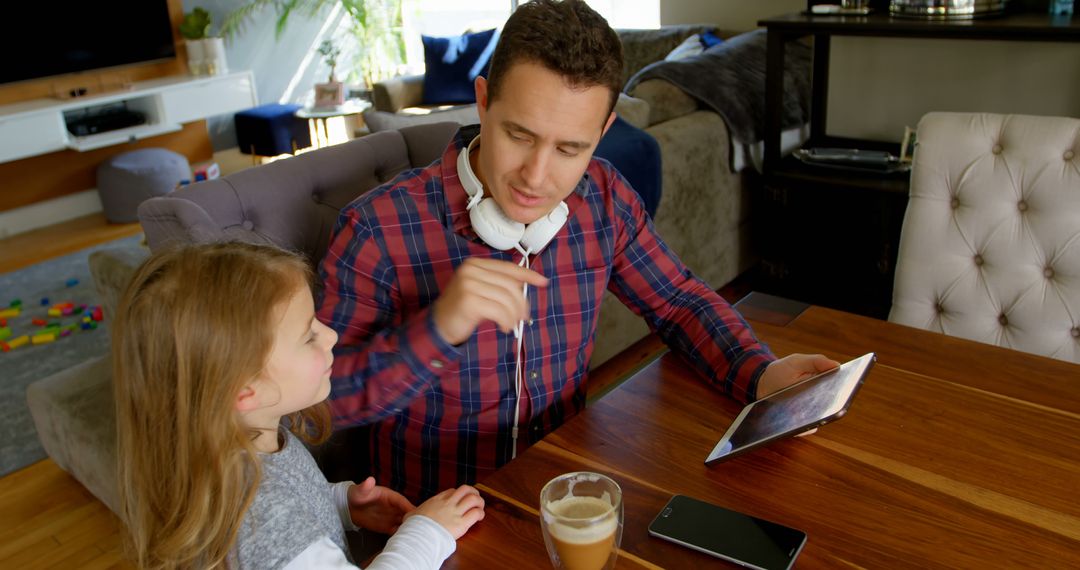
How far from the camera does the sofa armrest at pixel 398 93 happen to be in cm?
507

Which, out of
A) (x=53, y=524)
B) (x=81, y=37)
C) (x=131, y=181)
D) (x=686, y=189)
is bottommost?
(x=53, y=524)

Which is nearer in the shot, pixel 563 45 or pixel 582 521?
pixel 582 521

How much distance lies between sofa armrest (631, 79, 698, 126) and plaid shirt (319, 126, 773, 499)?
1.70 m

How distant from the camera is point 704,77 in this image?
10.5 feet

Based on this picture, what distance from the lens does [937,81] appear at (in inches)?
117

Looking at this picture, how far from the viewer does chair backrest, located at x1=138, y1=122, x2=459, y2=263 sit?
168 centimetres

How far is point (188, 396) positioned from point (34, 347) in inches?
108

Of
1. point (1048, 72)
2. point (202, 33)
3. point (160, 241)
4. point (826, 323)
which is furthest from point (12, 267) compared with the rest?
point (1048, 72)

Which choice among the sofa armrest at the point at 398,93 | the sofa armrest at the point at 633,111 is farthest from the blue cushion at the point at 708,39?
the sofa armrest at the point at 398,93

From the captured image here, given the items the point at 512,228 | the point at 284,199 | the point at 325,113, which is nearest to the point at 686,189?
the point at 284,199

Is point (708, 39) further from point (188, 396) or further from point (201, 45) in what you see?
point (188, 396)

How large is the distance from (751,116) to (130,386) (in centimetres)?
269

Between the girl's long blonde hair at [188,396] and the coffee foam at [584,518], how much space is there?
324 mm

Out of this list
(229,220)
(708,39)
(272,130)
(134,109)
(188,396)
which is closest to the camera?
(188,396)
